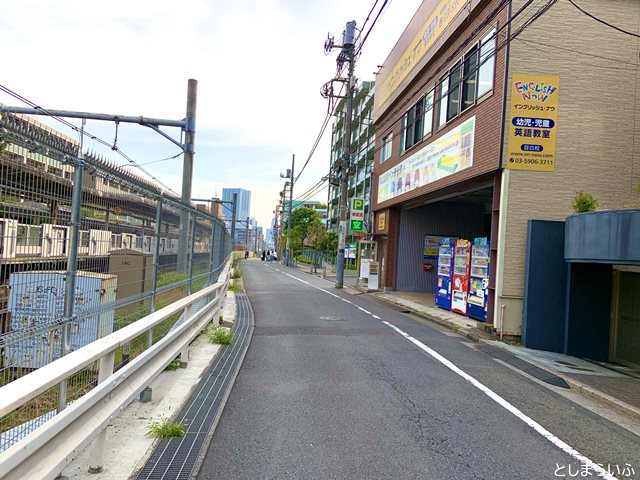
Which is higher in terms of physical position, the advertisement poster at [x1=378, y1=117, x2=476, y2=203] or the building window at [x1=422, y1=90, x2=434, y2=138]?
the building window at [x1=422, y1=90, x2=434, y2=138]

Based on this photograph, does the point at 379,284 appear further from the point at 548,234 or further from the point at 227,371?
the point at 227,371

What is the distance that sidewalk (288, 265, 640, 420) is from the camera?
7.18m

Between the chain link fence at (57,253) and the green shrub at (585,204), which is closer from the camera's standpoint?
the chain link fence at (57,253)

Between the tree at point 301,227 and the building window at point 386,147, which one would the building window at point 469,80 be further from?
the tree at point 301,227

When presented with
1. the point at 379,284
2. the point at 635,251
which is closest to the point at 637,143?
the point at 635,251

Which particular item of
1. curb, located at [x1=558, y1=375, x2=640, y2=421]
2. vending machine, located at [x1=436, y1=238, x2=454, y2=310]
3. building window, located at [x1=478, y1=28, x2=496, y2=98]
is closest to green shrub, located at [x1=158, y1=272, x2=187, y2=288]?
curb, located at [x1=558, y1=375, x2=640, y2=421]

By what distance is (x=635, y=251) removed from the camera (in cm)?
838

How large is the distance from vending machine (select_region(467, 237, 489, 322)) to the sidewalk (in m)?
0.34

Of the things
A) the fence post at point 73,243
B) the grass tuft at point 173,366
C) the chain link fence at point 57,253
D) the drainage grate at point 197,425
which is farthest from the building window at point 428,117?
the fence post at point 73,243

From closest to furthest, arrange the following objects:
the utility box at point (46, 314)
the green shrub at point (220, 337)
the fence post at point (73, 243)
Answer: the utility box at point (46, 314), the fence post at point (73, 243), the green shrub at point (220, 337)

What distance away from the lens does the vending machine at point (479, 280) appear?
13.4 m

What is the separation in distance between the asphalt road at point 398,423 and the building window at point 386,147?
16354mm

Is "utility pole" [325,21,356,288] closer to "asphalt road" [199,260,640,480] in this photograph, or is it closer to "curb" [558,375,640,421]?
"asphalt road" [199,260,640,480]

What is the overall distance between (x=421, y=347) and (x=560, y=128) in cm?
658
